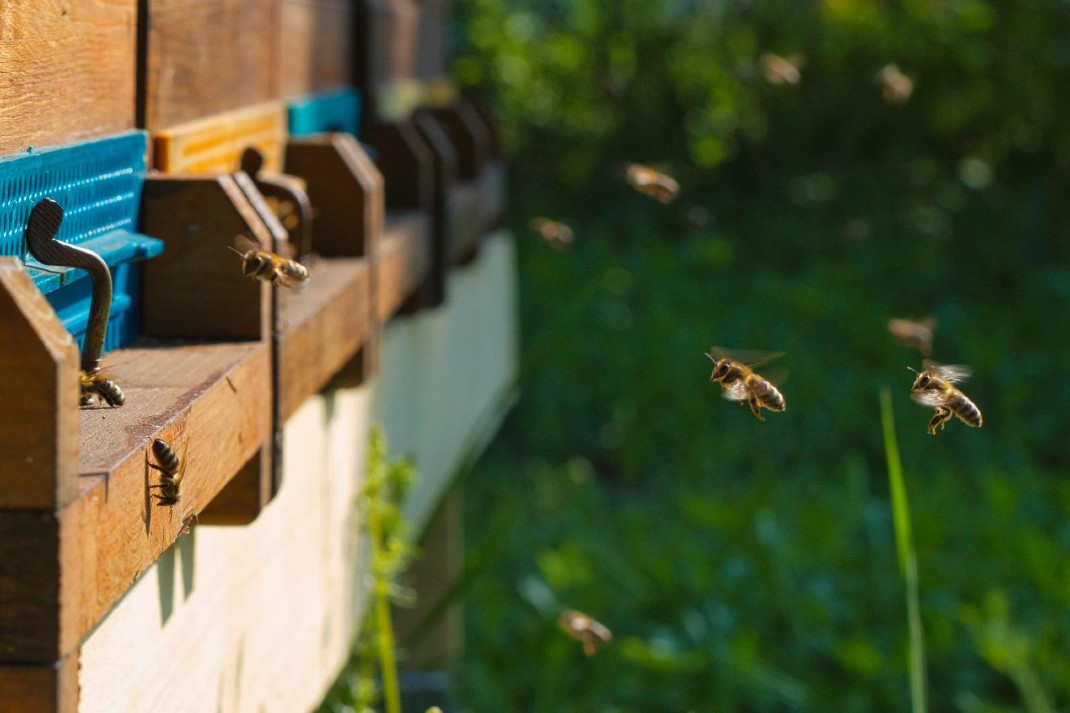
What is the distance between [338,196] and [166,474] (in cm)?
108

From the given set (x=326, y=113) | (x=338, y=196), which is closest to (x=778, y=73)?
(x=326, y=113)

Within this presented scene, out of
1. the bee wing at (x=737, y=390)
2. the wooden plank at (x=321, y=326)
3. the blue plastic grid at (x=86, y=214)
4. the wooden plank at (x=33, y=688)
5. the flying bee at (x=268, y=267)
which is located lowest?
the bee wing at (x=737, y=390)

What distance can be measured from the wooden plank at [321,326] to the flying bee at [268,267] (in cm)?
6

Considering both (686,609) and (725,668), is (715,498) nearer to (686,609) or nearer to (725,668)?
(686,609)

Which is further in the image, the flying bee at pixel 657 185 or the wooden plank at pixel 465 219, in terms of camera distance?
the wooden plank at pixel 465 219

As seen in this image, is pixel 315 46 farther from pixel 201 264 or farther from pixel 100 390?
pixel 100 390

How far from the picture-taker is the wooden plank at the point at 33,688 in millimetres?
896

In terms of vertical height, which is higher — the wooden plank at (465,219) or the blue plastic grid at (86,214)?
the blue plastic grid at (86,214)

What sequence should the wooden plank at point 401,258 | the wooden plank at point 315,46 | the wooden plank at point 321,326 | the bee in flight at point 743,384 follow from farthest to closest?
the wooden plank at point 315,46, the wooden plank at point 401,258, the bee in flight at point 743,384, the wooden plank at point 321,326

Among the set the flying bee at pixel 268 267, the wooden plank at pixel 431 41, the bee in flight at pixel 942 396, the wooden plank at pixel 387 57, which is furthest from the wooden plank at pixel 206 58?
the wooden plank at pixel 431 41

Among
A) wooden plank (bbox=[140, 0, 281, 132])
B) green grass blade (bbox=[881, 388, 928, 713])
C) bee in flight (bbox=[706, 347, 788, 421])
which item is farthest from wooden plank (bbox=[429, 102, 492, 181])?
green grass blade (bbox=[881, 388, 928, 713])

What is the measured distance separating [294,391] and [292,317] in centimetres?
10

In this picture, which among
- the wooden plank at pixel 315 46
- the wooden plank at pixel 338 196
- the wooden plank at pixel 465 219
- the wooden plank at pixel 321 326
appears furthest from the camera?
the wooden plank at pixel 465 219

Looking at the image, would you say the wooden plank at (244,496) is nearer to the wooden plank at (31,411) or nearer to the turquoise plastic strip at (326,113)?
the wooden plank at (31,411)
